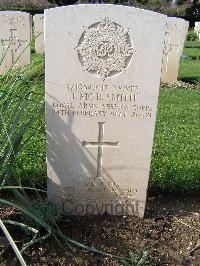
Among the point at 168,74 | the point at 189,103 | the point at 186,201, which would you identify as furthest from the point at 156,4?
the point at 186,201

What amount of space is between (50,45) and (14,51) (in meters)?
6.66

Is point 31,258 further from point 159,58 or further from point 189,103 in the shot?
point 189,103

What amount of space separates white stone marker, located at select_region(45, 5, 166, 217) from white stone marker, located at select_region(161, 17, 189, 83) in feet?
22.0

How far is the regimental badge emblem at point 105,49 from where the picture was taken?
253cm

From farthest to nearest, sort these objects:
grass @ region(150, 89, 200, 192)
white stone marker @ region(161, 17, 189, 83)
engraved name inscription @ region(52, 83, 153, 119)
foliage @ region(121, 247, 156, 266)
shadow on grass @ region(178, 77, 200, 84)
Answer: shadow on grass @ region(178, 77, 200, 84) → white stone marker @ region(161, 17, 189, 83) → grass @ region(150, 89, 200, 192) → engraved name inscription @ region(52, 83, 153, 119) → foliage @ region(121, 247, 156, 266)

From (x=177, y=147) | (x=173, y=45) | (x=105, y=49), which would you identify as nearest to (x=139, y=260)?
(x=105, y=49)

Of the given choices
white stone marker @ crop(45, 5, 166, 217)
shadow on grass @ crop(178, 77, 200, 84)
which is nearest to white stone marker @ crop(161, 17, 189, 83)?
shadow on grass @ crop(178, 77, 200, 84)

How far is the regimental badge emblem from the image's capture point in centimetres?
253

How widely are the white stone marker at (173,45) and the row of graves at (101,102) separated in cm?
672

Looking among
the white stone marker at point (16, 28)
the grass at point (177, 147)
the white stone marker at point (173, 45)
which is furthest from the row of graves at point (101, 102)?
the white stone marker at point (173, 45)

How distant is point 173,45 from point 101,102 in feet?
23.0

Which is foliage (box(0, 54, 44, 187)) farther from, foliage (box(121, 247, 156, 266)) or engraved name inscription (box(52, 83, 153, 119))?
foliage (box(121, 247, 156, 266))

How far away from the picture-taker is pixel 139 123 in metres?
2.77

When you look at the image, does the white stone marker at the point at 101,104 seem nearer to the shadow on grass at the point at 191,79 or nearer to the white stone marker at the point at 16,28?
the white stone marker at the point at 16,28
